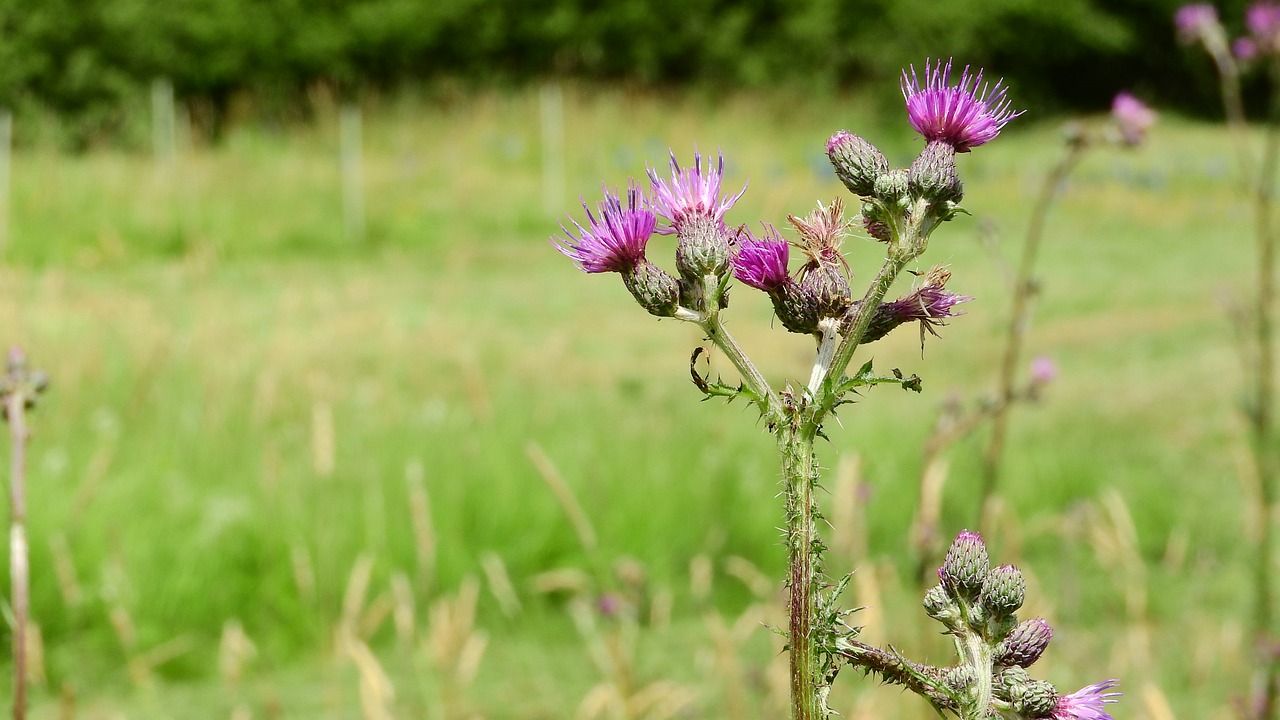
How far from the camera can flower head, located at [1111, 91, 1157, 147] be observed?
8.12 feet

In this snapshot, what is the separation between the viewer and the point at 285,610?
3.24 m

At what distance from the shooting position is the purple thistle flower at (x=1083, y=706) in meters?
0.57

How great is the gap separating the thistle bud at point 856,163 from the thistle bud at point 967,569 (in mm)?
Answer: 166

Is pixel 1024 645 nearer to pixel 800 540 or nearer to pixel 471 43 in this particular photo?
pixel 800 540

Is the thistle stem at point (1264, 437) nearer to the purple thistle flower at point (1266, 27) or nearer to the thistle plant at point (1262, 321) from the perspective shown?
the thistle plant at point (1262, 321)

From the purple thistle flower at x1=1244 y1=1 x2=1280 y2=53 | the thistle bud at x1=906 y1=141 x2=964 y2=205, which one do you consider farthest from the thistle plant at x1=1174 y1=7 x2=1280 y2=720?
the thistle bud at x1=906 y1=141 x2=964 y2=205

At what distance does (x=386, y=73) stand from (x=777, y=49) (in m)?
5.10

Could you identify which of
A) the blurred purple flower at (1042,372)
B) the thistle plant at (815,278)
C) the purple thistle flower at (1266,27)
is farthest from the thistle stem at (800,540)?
the purple thistle flower at (1266,27)

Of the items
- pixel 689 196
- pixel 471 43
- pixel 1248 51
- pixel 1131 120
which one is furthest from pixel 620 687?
pixel 471 43

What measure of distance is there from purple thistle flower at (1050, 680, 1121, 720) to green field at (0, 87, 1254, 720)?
2.70 ft

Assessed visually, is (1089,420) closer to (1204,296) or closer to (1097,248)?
(1204,296)

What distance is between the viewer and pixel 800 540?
1.79 feet

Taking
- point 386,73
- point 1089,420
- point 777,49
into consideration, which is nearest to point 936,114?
point 1089,420

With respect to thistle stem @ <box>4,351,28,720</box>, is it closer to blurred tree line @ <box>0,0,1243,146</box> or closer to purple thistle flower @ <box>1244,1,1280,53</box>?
purple thistle flower @ <box>1244,1,1280,53</box>
